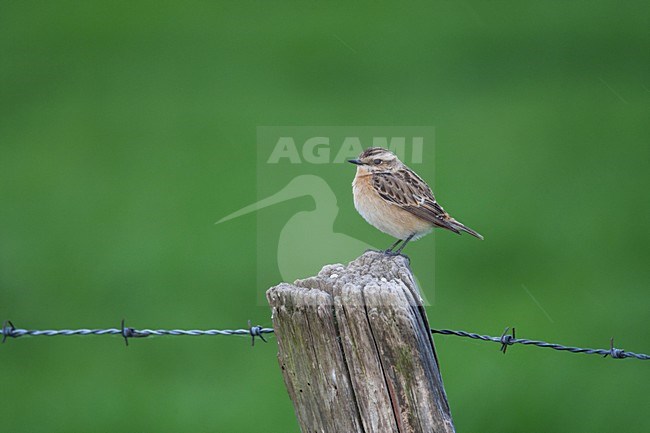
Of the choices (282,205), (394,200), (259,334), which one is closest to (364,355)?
(259,334)

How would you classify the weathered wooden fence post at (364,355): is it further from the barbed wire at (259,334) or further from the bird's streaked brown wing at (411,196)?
the bird's streaked brown wing at (411,196)

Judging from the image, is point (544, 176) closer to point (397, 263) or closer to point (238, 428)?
point (238, 428)

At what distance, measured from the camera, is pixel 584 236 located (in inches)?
543

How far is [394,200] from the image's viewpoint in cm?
733

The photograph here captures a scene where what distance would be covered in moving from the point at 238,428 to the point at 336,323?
573 centimetres

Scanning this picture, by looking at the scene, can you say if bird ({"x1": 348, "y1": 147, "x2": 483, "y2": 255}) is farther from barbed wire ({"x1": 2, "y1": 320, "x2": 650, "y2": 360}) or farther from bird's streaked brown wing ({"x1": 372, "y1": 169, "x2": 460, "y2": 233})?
barbed wire ({"x1": 2, "y1": 320, "x2": 650, "y2": 360})

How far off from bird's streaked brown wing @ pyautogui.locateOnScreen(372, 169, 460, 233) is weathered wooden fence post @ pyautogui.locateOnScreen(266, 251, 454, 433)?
115 inches

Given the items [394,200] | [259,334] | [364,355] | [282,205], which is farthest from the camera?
[282,205]

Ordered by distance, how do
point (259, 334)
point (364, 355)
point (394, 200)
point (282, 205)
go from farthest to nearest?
point (282, 205) → point (394, 200) → point (259, 334) → point (364, 355)

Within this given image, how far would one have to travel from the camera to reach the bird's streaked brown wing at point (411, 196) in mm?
7309

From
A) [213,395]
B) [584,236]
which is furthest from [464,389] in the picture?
[584,236]

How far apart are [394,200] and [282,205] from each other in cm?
580

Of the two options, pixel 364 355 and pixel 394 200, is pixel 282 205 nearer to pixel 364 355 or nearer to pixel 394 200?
pixel 394 200

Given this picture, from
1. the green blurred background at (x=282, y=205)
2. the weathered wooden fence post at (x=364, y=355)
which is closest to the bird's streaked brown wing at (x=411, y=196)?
the green blurred background at (x=282, y=205)
